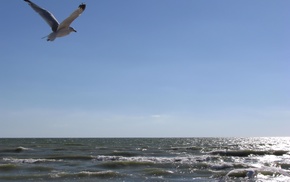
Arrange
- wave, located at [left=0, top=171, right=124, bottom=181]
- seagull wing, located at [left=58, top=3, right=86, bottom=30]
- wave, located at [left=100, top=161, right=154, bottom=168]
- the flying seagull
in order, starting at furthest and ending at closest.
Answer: wave, located at [left=100, top=161, right=154, bottom=168], wave, located at [left=0, top=171, right=124, bottom=181], the flying seagull, seagull wing, located at [left=58, top=3, right=86, bottom=30]

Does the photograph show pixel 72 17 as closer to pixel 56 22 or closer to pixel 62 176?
pixel 56 22

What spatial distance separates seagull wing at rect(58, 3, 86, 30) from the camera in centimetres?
799

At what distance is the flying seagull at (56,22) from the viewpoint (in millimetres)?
8140

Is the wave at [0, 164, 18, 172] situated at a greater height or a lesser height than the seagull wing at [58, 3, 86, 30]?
lesser

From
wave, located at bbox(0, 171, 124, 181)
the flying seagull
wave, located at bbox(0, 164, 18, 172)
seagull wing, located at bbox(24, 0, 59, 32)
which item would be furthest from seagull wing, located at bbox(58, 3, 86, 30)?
wave, located at bbox(0, 164, 18, 172)

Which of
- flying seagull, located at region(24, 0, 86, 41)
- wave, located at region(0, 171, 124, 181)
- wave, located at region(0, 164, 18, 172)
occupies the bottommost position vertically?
wave, located at region(0, 171, 124, 181)

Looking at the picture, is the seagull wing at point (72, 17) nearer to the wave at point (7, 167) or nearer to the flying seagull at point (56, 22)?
the flying seagull at point (56, 22)

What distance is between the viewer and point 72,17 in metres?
8.30

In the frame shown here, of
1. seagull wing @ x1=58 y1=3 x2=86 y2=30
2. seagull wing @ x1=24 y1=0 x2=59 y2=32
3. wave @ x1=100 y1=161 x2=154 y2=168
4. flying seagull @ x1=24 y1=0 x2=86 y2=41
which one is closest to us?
seagull wing @ x1=58 y1=3 x2=86 y2=30

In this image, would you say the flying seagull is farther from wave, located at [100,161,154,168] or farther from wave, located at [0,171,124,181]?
wave, located at [100,161,154,168]

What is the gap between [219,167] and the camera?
22875 mm

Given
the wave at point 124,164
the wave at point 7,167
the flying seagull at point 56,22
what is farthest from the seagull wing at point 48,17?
the wave at point 124,164

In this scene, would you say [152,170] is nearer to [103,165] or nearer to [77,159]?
[103,165]

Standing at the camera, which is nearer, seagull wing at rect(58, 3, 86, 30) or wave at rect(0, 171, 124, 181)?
seagull wing at rect(58, 3, 86, 30)
